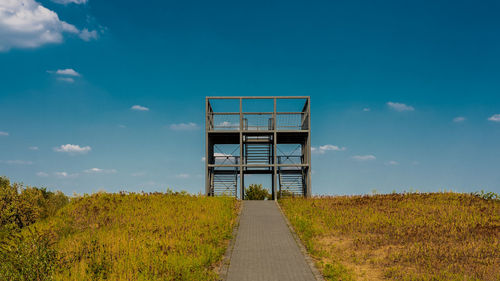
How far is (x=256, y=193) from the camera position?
29953 millimetres

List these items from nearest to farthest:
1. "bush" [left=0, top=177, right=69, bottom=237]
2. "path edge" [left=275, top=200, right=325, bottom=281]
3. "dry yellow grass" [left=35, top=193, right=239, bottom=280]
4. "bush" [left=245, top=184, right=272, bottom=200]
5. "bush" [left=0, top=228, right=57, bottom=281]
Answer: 1. "bush" [left=0, top=228, right=57, bottom=281]
2. "dry yellow grass" [left=35, top=193, right=239, bottom=280]
3. "path edge" [left=275, top=200, right=325, bottom=281]
4. "bush" [left=0, top=177, right=69, bottom=237]
5. "bush" [left=245, top=184, right=272, bottom=200]

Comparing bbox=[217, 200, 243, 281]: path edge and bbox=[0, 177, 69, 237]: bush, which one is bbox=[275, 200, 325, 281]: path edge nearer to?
bbox=[217, 200, 243, 281]: path edge

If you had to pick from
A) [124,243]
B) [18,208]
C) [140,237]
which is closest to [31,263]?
[124,243]

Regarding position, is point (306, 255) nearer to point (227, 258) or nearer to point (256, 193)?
point (227, 258)

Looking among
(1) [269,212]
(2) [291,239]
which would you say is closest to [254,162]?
(1) [269,212]

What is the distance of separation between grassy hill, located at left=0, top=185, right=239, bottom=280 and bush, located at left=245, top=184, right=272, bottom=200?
39.7 ft

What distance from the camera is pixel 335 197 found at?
2188cm

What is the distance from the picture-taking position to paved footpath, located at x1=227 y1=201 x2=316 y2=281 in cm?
867

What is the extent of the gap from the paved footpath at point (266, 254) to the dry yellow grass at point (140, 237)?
1.82ft

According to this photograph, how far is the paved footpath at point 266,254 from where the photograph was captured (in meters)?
8.67

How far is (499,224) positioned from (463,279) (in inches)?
284

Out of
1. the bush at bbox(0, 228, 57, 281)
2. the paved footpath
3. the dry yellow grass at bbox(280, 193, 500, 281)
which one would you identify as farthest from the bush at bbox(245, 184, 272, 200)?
the bush at bbox(0, 228, 57, 281)

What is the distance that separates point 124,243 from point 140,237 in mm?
1047

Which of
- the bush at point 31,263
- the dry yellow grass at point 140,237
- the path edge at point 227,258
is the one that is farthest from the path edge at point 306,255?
the bush at point 31,263
